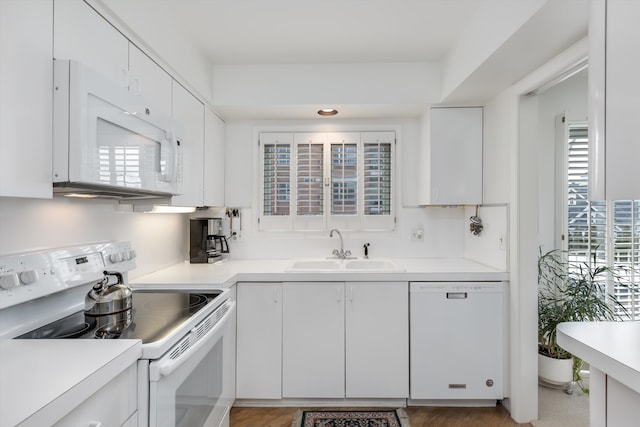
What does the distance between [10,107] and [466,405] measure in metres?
2.83

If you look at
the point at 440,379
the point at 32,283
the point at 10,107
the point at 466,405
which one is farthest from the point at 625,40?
the point at 466,405

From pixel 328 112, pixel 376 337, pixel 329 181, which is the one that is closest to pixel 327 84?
pixel 328 112

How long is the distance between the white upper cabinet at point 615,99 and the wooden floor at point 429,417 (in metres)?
1.91

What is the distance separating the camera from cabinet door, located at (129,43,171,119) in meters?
1.51

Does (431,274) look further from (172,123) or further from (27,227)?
(27,227)

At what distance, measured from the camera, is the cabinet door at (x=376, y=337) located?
7.41 feet

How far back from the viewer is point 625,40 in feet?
2.50

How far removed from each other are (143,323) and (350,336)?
135 centimetres

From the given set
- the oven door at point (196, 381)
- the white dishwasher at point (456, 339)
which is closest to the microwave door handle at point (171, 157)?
the oven door at point (196, 381)

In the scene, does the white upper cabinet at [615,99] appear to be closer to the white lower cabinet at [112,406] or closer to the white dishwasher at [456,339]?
the white lower cabinet at [112,406]

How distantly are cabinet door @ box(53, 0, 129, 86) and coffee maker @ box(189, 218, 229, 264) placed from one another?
141 centimetres

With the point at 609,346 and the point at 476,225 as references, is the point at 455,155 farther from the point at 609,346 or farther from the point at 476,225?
the point at 609,346

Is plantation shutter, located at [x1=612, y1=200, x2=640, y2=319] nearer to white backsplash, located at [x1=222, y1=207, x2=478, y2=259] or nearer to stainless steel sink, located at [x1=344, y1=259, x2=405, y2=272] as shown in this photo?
white backsplash, located at [x1=222, y1=207, x2=478, y2=259]

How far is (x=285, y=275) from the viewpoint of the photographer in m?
2.26
